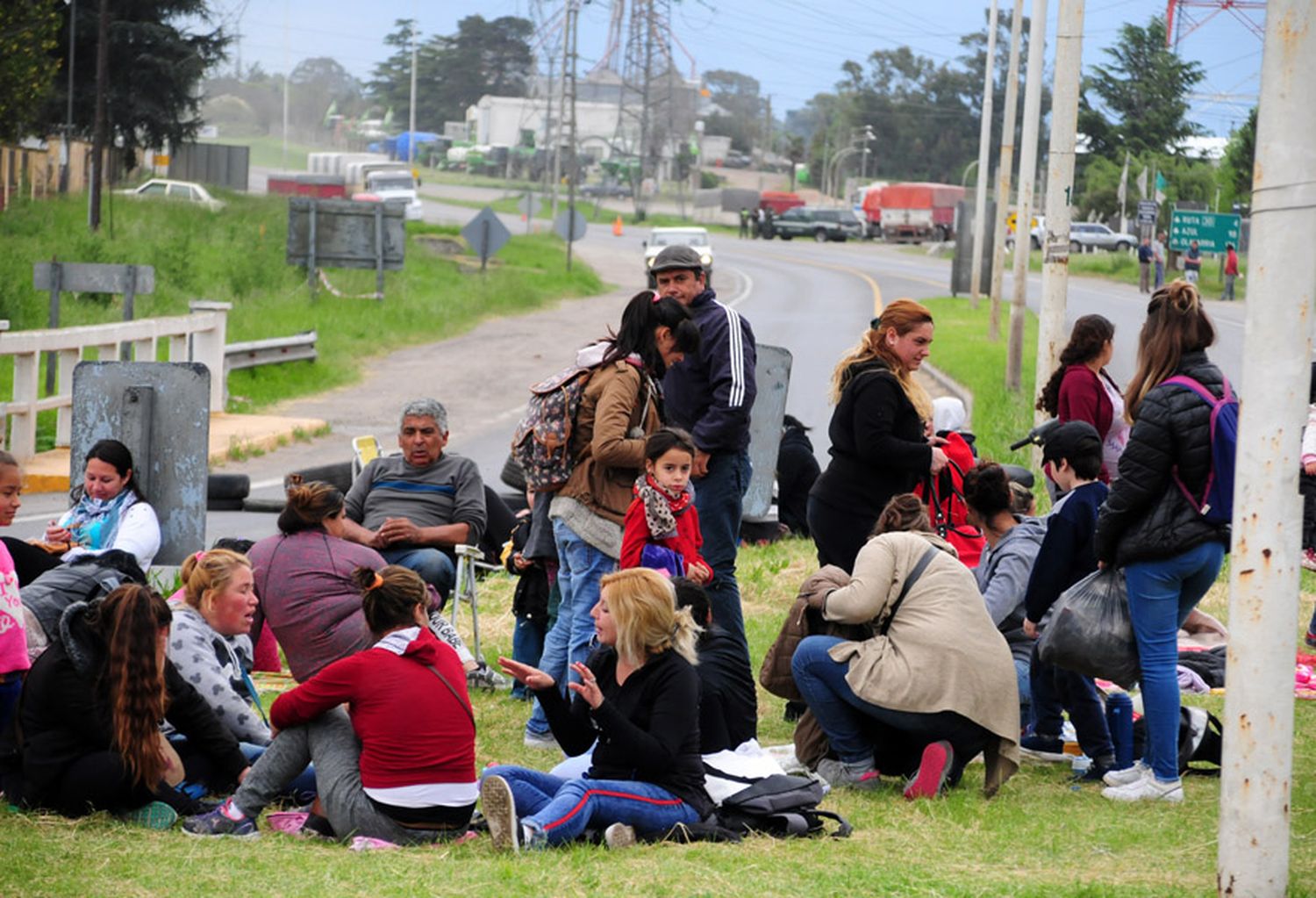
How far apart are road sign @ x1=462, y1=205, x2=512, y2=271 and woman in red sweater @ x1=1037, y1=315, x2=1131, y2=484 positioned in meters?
32.3

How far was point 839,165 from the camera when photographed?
475ft

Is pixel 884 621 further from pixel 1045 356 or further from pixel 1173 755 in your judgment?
pixel 1045 356

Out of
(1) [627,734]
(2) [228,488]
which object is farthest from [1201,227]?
(1) [627,734]

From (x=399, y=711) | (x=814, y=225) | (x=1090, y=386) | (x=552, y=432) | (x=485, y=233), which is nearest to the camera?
(x=399, y=711)

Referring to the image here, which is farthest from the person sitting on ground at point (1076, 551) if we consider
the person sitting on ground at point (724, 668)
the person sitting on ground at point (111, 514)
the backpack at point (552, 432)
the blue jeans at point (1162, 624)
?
the person sitting on ground at point (111, 514)

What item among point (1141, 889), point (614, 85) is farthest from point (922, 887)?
point (614, 85)

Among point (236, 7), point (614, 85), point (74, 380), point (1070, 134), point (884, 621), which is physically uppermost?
point (614, 85)

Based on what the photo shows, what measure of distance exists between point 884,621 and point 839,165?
140m

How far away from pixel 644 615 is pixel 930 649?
140 centimetres

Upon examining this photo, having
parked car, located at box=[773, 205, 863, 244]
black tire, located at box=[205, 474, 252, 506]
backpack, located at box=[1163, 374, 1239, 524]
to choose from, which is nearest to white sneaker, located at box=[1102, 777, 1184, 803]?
backpack, located at box=[1163, 374, 1239, 524]

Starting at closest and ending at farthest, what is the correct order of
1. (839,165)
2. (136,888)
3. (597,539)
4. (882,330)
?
(136,888)
(597,539)
(882,330)
(839,165)

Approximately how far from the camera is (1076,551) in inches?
292

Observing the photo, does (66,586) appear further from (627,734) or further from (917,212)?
(917,212)

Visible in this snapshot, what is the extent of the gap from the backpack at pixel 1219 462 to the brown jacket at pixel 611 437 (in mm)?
2285
